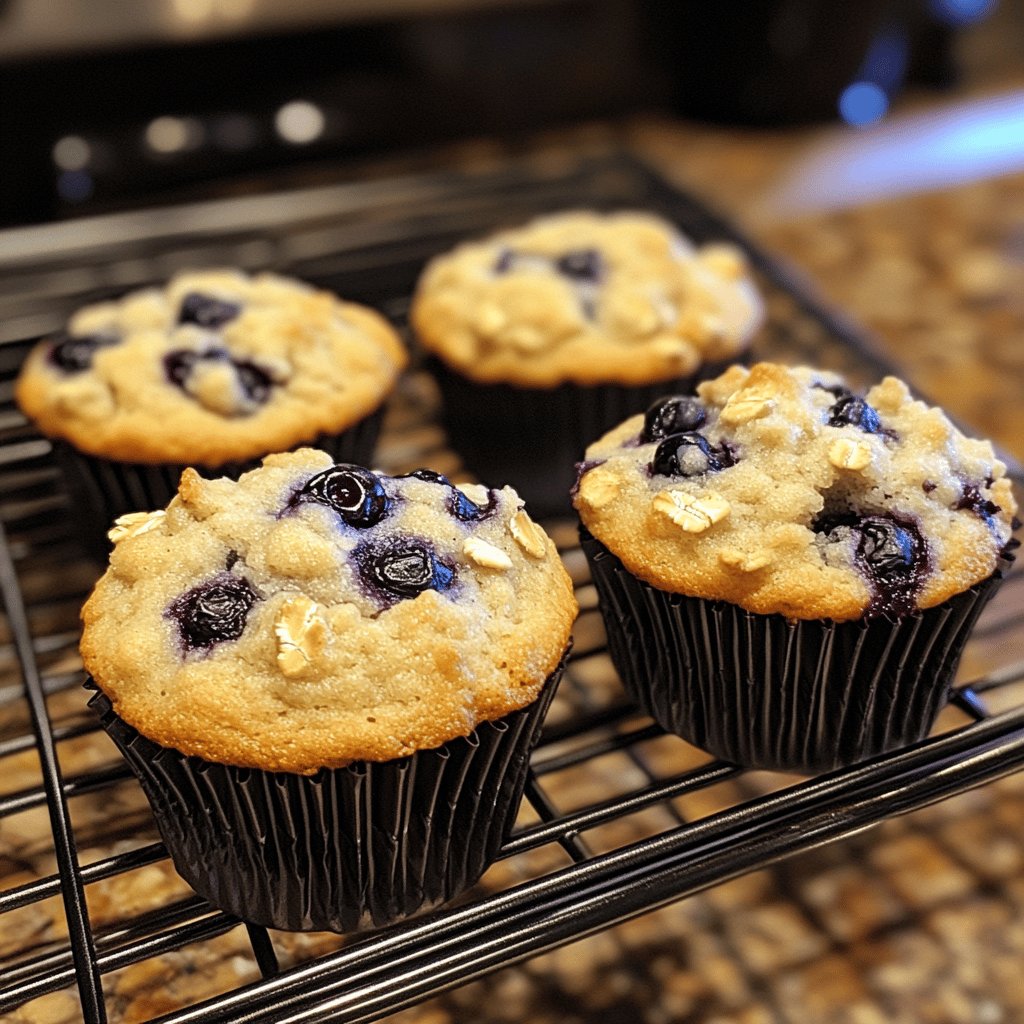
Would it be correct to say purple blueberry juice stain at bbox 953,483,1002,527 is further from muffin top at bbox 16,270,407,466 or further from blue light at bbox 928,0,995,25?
blue light at bbox 928,0,995,25

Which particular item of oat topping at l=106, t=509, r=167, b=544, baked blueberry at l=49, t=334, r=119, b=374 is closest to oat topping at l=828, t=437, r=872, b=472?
oat topping at l=106, t=509, r=167, b=544

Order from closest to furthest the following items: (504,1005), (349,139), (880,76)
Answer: (504,1005), (349,139), (880,76)

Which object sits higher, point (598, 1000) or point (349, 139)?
point (349, 139)

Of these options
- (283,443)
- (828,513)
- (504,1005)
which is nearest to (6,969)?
(504,1005)

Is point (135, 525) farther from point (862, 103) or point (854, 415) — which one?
point (862, 103)

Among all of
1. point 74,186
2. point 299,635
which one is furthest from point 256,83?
point 299,635

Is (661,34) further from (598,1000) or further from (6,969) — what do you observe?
(6,969)

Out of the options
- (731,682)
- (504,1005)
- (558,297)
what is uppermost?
(558,297)
